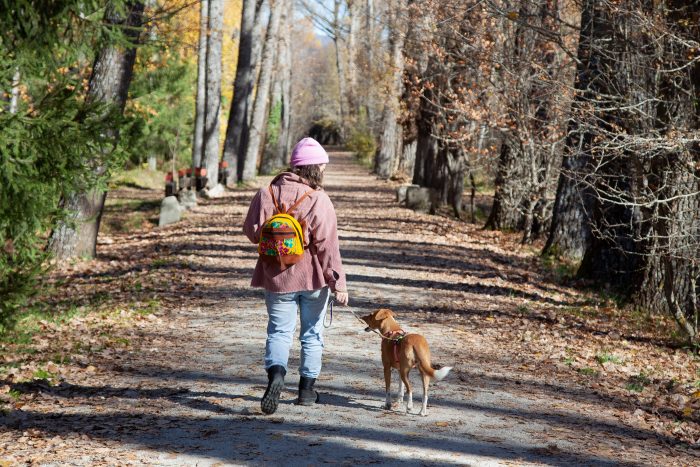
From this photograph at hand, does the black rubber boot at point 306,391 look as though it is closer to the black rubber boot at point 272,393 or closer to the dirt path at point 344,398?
the dirt path at point 344,398

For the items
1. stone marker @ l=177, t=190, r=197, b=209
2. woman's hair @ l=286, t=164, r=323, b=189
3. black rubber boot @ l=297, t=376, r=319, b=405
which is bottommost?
black rubber boot @ l=297, t=376, r=319, b=405

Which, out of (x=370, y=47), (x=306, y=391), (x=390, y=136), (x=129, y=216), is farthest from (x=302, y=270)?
(x=390, y=136)

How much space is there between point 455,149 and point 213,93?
9059 millimetres

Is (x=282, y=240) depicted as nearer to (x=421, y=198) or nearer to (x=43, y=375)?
(x=43, y=375)

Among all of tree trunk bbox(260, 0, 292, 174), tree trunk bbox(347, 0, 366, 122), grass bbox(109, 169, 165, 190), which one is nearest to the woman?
grass bbox(109, 169, 165, 190)

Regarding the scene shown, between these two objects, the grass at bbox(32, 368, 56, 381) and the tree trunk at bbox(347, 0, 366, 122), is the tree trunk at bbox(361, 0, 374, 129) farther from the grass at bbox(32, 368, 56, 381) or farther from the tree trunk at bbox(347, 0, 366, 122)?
the grass at bbox(32, 368, 56, 381)

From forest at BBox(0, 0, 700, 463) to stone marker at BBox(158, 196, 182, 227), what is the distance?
0.15m

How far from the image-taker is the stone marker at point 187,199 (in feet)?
86.3

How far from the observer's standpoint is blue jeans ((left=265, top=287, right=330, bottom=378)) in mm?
6754

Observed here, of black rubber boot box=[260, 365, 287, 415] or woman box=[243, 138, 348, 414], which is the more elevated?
woman box=[243, 138, 348, 414]

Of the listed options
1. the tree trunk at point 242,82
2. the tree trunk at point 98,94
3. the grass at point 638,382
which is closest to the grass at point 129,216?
the tree trunk at point 242,82

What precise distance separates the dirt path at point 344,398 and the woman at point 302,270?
0.45m

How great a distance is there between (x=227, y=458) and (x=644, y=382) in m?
5.16

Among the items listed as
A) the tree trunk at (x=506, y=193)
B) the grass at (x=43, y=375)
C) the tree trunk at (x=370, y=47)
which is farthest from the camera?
the tree trunk at (x=370, y=47)
